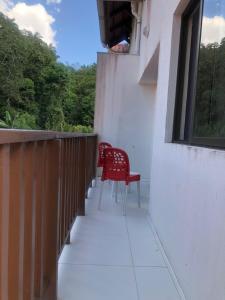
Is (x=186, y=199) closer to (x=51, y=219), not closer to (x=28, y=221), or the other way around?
(x=51, y=219)

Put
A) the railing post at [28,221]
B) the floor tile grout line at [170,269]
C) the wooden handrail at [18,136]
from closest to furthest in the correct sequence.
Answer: the wooden handrail at [18,136], the railing post at [28,221], the floor tile grout line at [170,269]

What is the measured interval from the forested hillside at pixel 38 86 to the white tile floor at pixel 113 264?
15.3m

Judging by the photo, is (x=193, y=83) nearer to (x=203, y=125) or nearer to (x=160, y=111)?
(x=203, y=125)

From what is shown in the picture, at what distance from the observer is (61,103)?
22125mm

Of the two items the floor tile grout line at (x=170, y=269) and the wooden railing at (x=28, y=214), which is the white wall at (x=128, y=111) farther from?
the wooden railing at (x=28, y=214)

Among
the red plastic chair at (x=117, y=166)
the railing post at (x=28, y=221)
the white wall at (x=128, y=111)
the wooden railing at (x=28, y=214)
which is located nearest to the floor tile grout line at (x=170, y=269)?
the wooden railing at (x=28, y=214)

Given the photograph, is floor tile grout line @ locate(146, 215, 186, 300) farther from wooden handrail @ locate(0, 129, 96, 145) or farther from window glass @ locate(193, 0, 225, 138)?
wooden handrail @ locate(0, 129, 96, 145)

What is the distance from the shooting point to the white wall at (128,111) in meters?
5.38

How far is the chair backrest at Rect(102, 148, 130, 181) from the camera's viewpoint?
3787 mm

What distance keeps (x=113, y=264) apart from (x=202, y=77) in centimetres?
146

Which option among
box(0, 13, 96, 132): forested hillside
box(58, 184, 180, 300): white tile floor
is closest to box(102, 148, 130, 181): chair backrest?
box(58, 184, 180, 300): white tile floor

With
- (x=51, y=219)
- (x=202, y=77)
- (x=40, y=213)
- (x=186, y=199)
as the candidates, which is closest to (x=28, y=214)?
(x=40, y=213)

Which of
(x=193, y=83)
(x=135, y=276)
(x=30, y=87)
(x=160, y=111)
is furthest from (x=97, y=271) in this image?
(x=30, y=87)

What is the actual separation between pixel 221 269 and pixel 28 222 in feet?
2.63
